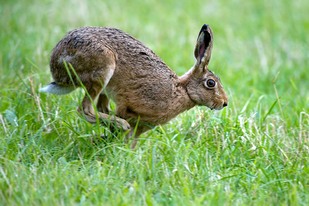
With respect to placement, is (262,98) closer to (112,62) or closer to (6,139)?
(112,62)

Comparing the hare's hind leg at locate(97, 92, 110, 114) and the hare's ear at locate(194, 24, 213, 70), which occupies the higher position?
the hare's ear at locate(194, 24, 213, 70)

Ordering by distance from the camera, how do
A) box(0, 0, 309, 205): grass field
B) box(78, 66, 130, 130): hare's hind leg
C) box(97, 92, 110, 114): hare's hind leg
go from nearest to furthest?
box(0, 0, 309, 205): grass field, box(78, 66, 130, 130): hare's hind leg, box(97, 92, 110, 114): hare's hind leg

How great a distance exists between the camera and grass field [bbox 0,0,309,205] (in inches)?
195

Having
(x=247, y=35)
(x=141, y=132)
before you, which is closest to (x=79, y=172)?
(x=141, y=132)

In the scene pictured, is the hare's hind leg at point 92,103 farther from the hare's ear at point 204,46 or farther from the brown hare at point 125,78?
the hare's ear at point 204,46

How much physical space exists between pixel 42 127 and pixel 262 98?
107 inches

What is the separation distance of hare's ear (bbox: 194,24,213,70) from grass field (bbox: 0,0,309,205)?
0.60 m

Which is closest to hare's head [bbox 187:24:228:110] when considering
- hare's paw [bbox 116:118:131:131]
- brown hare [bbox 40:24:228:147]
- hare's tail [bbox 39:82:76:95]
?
brown hare [bbox 40:24:228:147]

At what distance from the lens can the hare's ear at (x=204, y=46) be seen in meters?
5.97

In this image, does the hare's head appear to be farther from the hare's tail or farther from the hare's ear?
the hare's tail

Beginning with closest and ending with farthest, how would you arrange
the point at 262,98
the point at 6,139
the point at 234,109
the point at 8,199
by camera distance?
the point at 8,199 < the point at 6,139 < the point at 234,109 < the point at 262,98

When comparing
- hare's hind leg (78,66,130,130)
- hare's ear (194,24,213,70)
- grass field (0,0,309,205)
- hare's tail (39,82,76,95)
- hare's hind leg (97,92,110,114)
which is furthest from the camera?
hare's hind leg (97,92,110,114)

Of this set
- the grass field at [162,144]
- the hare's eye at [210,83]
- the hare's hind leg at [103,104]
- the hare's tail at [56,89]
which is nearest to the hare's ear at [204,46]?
the hare's eye at [210,83]

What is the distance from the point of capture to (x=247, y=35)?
35.1ft
